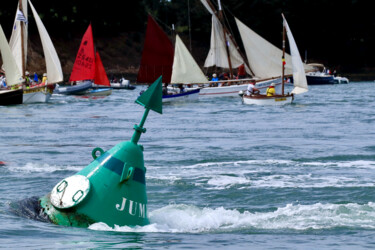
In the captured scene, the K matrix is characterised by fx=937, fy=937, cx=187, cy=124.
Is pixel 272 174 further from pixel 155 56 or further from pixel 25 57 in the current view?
pixel 155 56

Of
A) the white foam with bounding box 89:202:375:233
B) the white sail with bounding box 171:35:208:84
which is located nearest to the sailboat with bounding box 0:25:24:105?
the white sail with bounding box 171:35:208:84

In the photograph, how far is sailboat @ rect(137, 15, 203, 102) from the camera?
66750 mm

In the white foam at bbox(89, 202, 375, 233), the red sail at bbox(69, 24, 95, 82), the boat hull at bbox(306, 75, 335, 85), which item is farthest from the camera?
the boat hull at bbox(306, 75, 335, 85)

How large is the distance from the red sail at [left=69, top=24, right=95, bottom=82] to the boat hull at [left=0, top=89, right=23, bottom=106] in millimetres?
18475

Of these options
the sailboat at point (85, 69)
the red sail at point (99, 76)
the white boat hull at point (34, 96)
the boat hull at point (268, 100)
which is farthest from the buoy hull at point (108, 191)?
the red sail at point (99, 76)

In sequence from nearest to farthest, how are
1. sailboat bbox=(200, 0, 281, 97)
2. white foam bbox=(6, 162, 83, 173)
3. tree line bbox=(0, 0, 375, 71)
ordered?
1. white foam bbox=(6, 162, 83, 173)
2. sailboat bbox=(200, 0, 281, 97)
3. tree line bbox=(0, 0, 375, 71)

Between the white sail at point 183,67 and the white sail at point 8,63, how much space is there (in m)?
13.4

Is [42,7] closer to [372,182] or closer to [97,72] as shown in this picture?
[97,72]

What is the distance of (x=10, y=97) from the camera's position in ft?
186

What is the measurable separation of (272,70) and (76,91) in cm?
1638

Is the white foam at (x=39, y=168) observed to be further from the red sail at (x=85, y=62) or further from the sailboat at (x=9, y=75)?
the red sail at (x=85, y=62)

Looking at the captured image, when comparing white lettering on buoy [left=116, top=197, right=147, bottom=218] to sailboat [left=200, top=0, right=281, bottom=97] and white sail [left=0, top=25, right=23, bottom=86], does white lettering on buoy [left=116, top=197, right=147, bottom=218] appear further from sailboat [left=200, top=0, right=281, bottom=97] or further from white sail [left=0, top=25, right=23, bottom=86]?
sailboat [left=200, top=0, right=281, bottom=97]

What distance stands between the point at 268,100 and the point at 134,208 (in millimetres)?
44350

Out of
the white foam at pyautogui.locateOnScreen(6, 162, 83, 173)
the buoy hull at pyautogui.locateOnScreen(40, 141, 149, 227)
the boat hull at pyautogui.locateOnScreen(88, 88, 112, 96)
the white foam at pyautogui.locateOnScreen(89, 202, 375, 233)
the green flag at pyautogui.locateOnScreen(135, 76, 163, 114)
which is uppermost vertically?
the green flag at pyautogui.locateOnScreen(135, 76, 163, 114)
